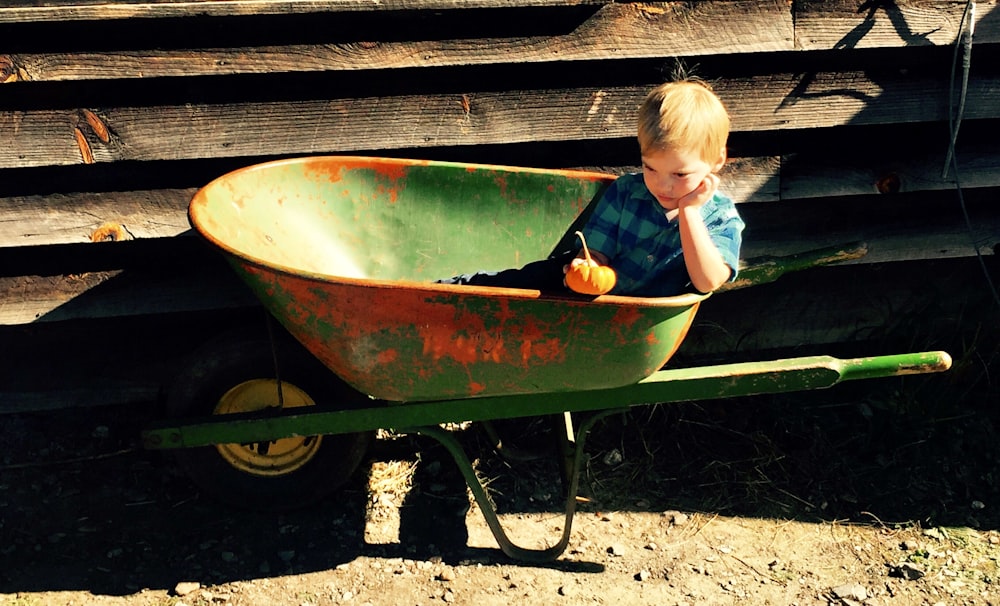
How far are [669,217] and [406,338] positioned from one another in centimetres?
74

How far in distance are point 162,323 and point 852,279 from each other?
→ 247 cm

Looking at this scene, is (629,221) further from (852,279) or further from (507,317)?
(852,279)

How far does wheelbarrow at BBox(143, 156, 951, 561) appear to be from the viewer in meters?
2.05

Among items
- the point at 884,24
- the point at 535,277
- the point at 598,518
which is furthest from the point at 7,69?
the point at 884,24

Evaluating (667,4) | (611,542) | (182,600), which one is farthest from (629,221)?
(182,600)

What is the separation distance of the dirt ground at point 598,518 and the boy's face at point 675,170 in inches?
47.6

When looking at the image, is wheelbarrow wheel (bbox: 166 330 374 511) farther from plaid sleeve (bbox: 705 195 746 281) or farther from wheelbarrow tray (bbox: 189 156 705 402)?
plaid sleeve (bbox: 705 195 746 281)

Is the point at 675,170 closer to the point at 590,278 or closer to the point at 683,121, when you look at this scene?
the point at 683,121

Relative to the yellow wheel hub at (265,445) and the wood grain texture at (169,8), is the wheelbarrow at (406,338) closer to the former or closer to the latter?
the yellow wheel hub at (265,445)

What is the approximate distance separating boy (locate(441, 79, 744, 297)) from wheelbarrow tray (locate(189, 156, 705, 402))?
0.50ft

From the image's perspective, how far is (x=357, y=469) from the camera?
3021mm

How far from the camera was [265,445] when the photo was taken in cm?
275

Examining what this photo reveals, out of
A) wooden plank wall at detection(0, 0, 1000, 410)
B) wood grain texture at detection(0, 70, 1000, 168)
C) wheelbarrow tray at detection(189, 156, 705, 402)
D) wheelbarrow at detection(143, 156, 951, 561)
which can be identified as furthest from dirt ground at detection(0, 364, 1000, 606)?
wood grain texture at detection(0, 70, 1000, 168)

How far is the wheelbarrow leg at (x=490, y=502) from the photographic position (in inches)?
95.6
